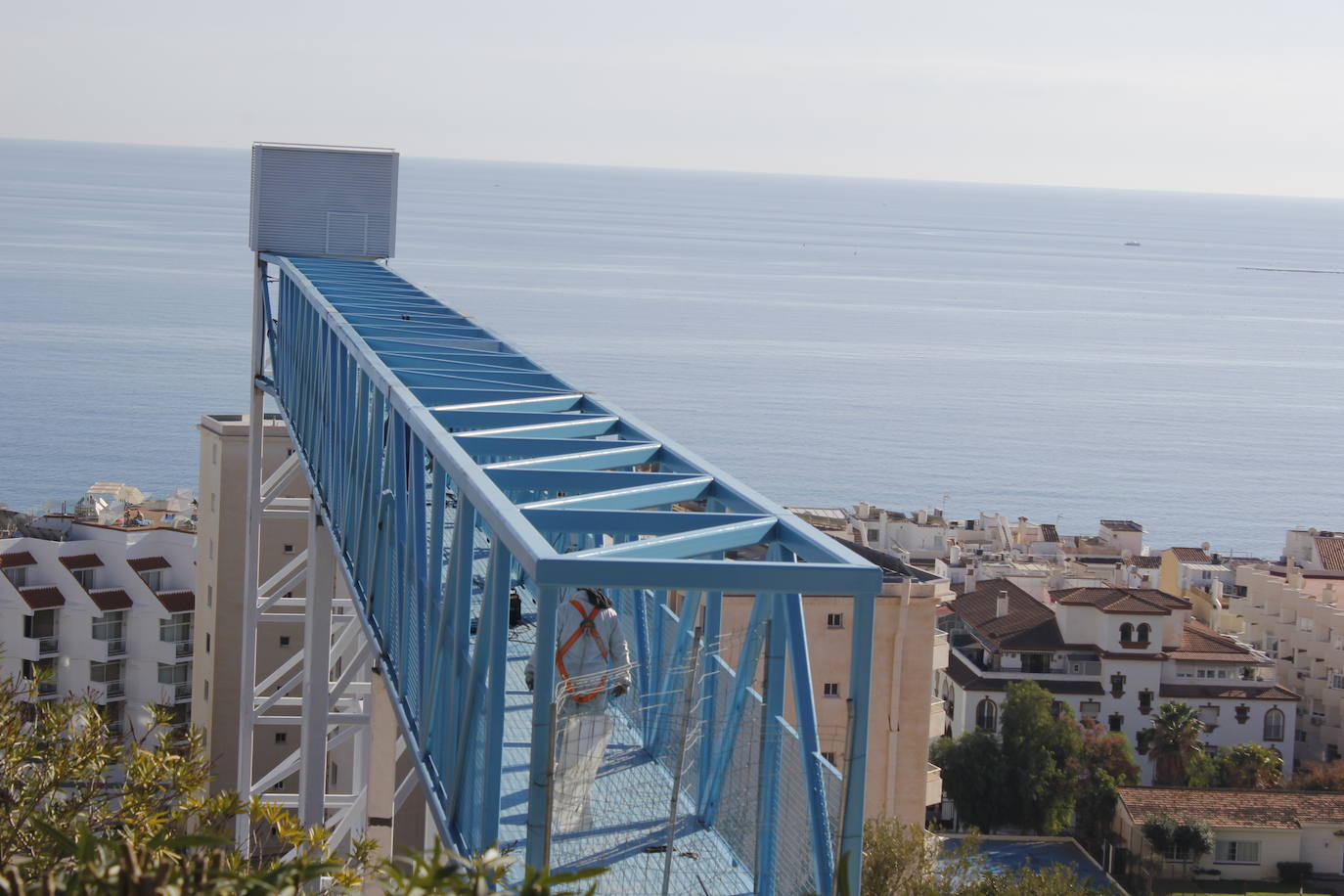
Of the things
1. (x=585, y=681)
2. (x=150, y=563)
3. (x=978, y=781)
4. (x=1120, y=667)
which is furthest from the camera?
(x=1120, y=667)

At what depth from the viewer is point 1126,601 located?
48125 millimetres

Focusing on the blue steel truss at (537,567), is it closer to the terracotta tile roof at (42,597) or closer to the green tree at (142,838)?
the green tree at (142,838)

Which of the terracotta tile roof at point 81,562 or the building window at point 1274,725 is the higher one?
the terracotta tile roof at point 81,562

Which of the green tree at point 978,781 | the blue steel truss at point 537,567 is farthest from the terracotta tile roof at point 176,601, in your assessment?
the blue steel truss at point 537,567

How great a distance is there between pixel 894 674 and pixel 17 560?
23537mm

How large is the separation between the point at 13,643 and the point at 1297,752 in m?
33.1

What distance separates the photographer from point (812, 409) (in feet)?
249

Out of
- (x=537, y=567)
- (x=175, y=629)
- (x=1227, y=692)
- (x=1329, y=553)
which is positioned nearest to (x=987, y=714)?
(x=1227, y=692)

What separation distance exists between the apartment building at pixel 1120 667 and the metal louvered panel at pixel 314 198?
2889 cm

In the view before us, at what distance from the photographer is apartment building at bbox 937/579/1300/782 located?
45688 mm

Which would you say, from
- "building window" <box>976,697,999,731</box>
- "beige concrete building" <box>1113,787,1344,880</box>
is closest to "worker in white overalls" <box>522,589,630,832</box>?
"beige concrete building" <box>1113,787,1344,880</box>

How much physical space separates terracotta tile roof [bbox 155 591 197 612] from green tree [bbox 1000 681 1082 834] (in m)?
18.2

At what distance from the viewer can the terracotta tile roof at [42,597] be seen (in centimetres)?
3659

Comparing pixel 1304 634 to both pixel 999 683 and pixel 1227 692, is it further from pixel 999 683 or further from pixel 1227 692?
pixel 999 683
